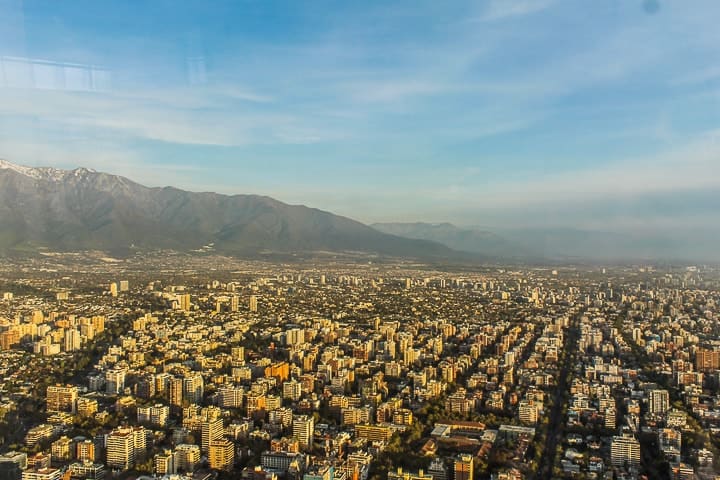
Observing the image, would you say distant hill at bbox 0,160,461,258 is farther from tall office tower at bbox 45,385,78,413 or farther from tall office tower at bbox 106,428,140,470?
tall office tower at bbox 106,428,140,470

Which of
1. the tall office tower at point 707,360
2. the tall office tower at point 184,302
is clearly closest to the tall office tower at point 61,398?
the tall office tower at point 184,302

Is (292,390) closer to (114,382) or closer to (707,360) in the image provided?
(114,382)

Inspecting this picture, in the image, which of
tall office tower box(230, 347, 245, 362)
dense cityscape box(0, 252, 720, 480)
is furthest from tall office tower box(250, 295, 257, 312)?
tall office tower box(230, 347, 245, 362)

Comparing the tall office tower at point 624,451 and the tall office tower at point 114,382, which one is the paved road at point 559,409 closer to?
the tall office tower at point 624,451

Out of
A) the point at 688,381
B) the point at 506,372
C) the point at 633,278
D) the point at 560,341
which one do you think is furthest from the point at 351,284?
the point at 688,381

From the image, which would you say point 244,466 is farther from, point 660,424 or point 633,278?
point 633,278

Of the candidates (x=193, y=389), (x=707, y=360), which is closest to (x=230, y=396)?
(x=193, y=389)
